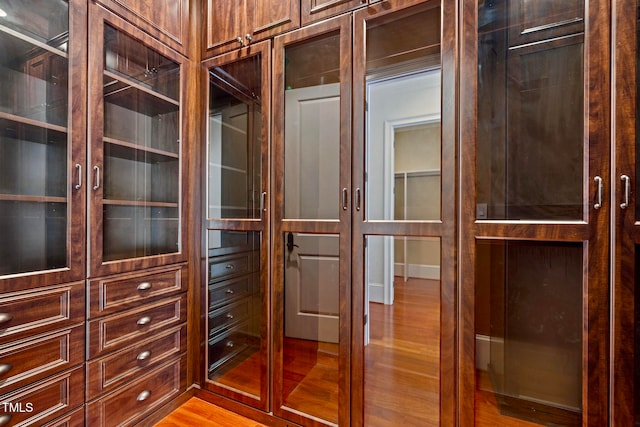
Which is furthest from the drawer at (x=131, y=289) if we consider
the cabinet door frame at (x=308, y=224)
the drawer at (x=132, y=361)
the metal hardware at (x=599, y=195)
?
the metal hardware at (x=599, y=195)

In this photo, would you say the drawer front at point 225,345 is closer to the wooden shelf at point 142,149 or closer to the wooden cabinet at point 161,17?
the wooden shelf at point 142,149

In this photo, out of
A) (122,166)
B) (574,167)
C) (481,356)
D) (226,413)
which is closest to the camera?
(574,167)

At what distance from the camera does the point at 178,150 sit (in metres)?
1.81

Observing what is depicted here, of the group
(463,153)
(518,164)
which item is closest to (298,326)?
(463,153)

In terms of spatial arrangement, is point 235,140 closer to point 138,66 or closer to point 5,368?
point 138,66

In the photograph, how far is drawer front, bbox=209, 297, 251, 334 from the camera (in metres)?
1.84

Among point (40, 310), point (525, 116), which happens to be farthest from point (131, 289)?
point (525, 116)

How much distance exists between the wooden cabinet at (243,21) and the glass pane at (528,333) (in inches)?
60.1

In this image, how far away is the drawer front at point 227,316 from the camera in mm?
1838

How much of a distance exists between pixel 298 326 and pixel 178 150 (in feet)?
4.24

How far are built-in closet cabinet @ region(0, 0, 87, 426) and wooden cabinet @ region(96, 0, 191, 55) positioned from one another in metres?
0.21

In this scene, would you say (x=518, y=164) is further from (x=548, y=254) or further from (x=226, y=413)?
(x=226, y=413)

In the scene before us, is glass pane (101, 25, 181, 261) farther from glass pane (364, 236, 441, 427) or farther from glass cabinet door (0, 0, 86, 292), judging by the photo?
glass pane (364, 236, 441, 427)

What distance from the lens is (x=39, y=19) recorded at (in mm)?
1266
